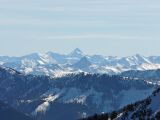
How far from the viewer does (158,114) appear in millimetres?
197125

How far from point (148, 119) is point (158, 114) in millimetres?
3821

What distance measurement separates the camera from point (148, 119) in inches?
7741
